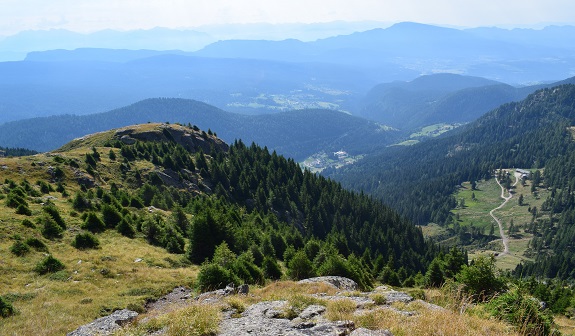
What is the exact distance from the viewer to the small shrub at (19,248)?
107ft

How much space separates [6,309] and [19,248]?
13203 millimetres

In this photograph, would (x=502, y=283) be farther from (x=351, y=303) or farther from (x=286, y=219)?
(x=286, y=219)

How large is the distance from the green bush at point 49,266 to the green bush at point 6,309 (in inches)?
324

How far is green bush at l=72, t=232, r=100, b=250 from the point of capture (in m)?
37.7

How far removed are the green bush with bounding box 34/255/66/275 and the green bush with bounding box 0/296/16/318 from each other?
8222 mm

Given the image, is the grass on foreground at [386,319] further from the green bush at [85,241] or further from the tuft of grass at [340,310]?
the green bush at [85,241]

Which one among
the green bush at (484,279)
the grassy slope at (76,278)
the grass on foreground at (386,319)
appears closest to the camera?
the grass on foreground at (386,319)

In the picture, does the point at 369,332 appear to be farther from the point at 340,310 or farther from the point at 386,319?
the point at 340,310

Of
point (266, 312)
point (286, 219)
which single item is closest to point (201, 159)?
point (286, 219)

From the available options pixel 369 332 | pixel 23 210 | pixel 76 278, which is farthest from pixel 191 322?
pixel 23 210

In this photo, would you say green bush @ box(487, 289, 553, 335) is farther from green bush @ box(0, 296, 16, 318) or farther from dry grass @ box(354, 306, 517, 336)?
green bush @ box(0, 296, 16, 318)

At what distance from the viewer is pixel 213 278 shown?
26422 mm

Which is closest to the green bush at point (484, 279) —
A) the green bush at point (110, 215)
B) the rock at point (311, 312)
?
the rock at point (311, 312)

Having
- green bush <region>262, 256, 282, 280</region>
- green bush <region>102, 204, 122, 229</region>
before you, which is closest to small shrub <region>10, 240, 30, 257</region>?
green bush <region>102, 204, 122, 229</region>
